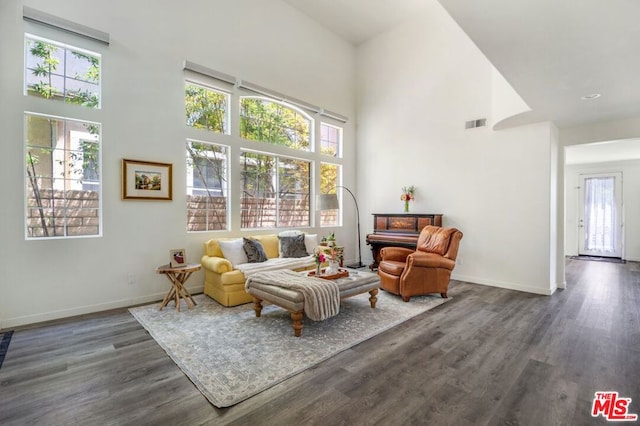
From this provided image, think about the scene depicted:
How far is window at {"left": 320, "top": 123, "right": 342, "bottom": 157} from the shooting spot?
6.88 metres

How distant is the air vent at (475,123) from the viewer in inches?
208

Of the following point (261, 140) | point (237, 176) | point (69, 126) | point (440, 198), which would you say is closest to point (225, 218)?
point (237, 176)

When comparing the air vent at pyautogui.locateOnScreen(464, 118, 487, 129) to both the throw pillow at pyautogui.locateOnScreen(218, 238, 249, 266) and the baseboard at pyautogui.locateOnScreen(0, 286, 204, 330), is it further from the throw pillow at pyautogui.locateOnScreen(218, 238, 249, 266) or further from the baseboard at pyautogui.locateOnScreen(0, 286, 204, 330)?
the baseboard at pyautogui.locateOnScreen(0, 286, 204, 330)

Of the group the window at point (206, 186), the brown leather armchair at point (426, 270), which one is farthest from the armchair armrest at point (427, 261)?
the window at point (206, 186)

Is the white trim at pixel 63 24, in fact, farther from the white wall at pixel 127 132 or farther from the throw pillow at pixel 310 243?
the throw pillow at pixel 310 243

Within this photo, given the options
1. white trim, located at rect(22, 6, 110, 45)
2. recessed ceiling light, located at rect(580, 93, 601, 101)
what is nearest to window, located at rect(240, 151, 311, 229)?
white trim, located at rect(22, 6, 110, 45)

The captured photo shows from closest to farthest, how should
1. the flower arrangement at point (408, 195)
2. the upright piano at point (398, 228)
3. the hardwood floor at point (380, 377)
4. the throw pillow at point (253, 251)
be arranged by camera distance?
the hardwood floor at point (380, 377), the throw pillow at point (253, 251), the upright piano at point (398, 228), the flower arrangement at point (408, 195)

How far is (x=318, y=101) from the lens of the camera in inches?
259

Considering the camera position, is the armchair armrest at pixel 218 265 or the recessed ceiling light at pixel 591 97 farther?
the armchair armrest at pixel 218 265

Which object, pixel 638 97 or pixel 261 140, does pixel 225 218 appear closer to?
pixel 261 140

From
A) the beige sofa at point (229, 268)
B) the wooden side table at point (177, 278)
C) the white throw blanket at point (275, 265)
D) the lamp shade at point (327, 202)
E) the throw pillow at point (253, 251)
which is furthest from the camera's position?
the lamp shade at point (327, 202)

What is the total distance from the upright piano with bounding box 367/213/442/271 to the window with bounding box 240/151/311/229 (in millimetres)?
1527

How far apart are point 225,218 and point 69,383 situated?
10.4 ft

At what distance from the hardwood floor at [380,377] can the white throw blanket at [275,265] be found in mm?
1407
